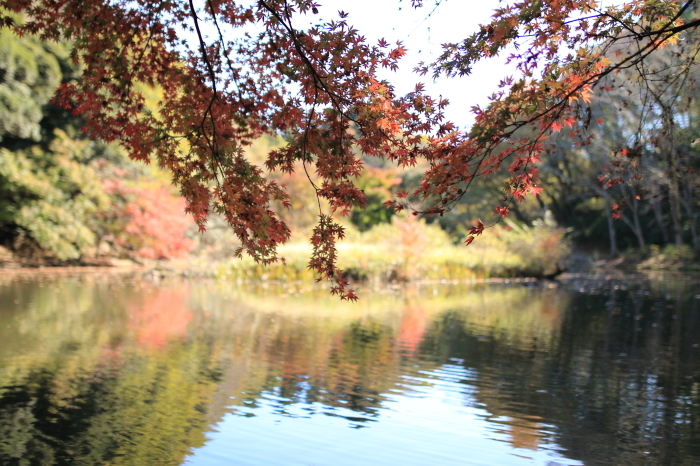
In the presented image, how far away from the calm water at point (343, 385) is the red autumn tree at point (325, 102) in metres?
1.17

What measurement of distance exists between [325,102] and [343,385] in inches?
97.1

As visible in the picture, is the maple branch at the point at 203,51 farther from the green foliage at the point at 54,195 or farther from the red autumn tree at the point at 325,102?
the green foliage at the point at 54,195

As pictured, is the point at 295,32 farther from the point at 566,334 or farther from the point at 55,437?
the point at 566,334

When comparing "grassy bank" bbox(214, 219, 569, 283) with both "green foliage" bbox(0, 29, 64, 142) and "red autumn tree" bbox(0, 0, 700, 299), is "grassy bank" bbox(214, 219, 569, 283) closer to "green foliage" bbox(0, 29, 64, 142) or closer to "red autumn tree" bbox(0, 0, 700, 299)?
"green foliage" bbox(0, 29, 64, 142)

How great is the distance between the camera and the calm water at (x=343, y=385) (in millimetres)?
4066

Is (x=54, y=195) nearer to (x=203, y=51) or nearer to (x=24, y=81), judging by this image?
(x=24, y=81)

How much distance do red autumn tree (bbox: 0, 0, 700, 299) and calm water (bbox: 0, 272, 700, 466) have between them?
1169 mm

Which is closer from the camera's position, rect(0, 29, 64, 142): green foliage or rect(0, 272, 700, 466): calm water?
rect(0, 272, 700, 466): calm water

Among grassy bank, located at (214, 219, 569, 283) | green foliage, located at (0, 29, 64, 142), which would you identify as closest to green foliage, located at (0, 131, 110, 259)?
green foliage, located at (0, 29, 64, 142)

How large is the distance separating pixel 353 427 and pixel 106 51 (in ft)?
11.5

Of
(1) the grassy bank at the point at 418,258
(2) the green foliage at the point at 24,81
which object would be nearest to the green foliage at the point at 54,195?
(2) the green foliage at the point at 24,81

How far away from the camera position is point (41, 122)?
18156mm

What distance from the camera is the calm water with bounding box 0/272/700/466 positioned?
407cm

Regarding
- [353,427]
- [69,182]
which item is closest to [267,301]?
[353,427]
